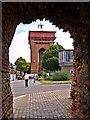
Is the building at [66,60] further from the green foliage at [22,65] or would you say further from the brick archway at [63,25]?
the brick archway at [63,25]

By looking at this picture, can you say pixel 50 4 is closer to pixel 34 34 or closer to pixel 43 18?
pixel 43 18

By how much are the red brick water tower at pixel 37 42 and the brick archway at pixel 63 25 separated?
67.9 metres

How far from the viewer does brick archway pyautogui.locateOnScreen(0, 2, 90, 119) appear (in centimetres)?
647

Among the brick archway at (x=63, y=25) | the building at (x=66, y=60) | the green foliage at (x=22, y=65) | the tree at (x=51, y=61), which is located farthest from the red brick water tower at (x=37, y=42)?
the brick archway at (x=63, y=25)

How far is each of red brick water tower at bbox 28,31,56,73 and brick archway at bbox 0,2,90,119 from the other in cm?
6791

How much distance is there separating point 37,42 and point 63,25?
227 ft

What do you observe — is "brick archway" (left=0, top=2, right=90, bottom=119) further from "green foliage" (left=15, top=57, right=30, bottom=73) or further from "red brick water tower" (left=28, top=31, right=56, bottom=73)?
"green foliage" (left=15, top=57, right=30, bottom=73)

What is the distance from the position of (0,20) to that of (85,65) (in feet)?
9.01

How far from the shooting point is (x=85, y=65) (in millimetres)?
7734

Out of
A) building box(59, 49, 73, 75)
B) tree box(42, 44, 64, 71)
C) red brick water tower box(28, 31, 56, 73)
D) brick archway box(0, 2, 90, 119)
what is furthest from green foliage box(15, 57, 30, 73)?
brick archway box(0, 2, 90, 119)

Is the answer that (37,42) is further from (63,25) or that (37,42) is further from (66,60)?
A: (63,25)

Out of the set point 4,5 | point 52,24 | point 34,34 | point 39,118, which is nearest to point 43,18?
point 52,24

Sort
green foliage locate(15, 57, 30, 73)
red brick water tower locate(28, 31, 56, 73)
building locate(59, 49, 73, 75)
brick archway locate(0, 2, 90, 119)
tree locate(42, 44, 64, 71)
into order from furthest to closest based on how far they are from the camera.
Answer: green foliage locate(15, 57, 30, 73), red brick water tower locate(28, 31, 56, 73), tree locate(42, 44, 64, 71), building locate(59, 49, 73, 75), brick archway locate(0, 2, 90, 119)

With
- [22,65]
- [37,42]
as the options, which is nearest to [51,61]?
[37,42]
